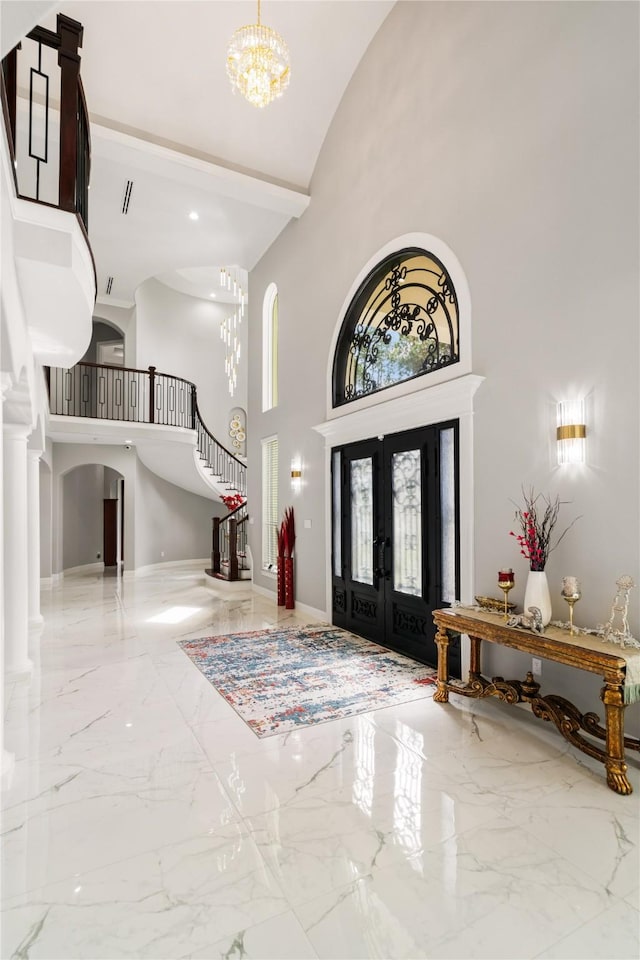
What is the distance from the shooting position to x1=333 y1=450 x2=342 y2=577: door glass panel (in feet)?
20.9

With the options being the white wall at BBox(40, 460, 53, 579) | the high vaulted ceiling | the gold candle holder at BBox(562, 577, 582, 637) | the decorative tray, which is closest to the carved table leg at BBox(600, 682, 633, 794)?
the gold candle holder at BBox(562, 577, 582, 637)

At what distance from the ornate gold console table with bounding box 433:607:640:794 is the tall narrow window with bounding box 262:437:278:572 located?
4903 millimetres

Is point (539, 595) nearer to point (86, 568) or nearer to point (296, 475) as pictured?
point (296, 475)

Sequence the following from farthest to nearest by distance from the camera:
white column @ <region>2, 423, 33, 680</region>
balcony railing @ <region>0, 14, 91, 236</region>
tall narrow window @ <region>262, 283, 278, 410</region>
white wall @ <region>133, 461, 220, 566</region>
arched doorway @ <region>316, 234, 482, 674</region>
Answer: white wall @ <region>133, 461, 220, 566</region>, tall narrow window @ <region>262, 283, 278, 410</region>, white column @ <region>2, 423, 33, 680</region>, arched doorway @ <region>316, 234, 482, 674</region>, balcony railing @ <region>0, 14, 91, 236</region>

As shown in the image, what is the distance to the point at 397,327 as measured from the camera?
544 cm

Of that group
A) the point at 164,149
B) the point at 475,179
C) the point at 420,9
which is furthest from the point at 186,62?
the point at 475,179

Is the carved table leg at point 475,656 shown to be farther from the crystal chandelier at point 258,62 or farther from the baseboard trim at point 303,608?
the crystal chandelier at point 258,62

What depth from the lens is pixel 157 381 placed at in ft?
37.9

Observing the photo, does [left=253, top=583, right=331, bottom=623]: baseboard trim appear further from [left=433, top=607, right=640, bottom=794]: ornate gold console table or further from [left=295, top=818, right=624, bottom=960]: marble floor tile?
[left=295, top=818, right=624, bottom=960]: marble floor tile

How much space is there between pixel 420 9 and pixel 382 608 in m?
6.21

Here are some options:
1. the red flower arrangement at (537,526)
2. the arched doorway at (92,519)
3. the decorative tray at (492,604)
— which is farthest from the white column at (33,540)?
the red flower arrangement at (537,526)

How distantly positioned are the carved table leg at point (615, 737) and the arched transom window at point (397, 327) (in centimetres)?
A: 295

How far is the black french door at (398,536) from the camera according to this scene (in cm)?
467

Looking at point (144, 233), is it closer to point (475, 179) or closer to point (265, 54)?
point (265, 54)
